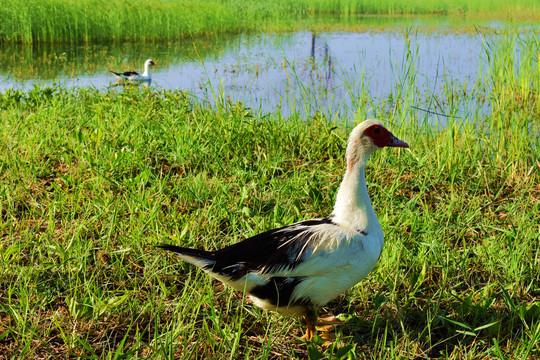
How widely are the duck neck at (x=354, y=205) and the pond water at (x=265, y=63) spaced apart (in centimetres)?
466

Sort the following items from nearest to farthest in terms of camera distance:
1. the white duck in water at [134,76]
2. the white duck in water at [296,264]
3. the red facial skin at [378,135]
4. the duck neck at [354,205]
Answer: the white duck in water at [296,264] < the duck neck at [354,205] < the red facial skin at [378,135] < the white duck in water at [134,76]

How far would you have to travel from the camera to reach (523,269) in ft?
9.64

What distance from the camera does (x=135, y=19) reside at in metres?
14.5

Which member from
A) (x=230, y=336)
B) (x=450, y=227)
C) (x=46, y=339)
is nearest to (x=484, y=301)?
(x=450, y=227)

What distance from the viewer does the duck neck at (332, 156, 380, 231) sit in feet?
8.45

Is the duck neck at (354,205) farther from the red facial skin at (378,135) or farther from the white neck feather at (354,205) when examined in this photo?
the red facial skin at (378,135)

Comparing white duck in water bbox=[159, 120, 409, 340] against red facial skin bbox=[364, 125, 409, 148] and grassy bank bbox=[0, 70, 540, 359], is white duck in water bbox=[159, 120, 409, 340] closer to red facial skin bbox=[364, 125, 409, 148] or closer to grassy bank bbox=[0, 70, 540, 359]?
grassy bank bbox=[0, 70, 540, 359]

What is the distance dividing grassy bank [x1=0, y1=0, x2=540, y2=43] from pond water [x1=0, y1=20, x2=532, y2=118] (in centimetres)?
67

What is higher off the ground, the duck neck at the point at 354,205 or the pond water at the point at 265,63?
the pond water at the point at 265,63

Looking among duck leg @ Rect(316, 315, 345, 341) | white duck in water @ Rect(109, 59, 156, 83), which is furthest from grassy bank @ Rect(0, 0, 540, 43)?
duck leg @ Rect(316, 315, 345, 341)

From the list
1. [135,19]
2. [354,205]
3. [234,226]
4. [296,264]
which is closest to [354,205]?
[354,205]

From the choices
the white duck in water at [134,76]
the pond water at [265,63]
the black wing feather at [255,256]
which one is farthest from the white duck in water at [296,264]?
the white duck in water at [134,76]

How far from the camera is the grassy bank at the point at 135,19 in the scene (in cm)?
1277

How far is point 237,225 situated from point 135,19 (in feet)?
41.4
